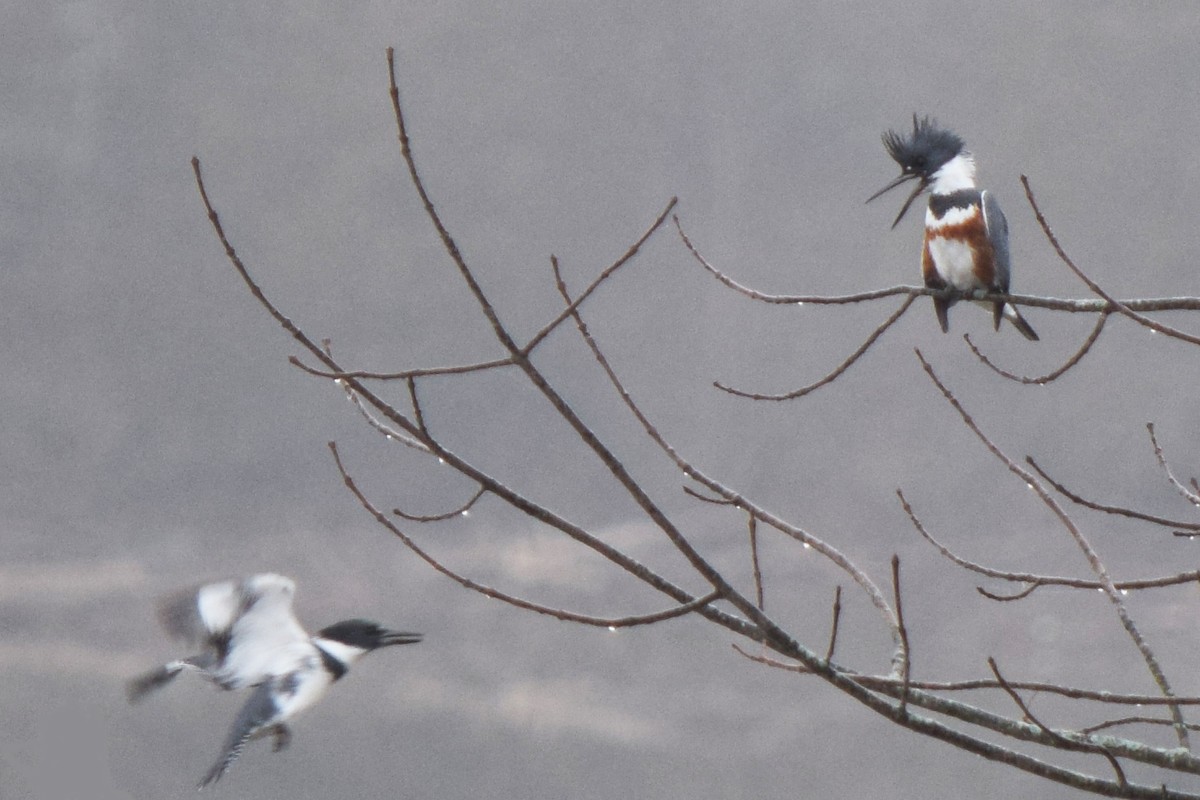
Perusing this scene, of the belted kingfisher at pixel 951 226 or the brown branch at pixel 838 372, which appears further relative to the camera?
the belted kingfisher at pixel 951 226

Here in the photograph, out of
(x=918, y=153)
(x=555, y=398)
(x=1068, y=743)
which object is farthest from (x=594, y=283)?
(x=918, y=153)

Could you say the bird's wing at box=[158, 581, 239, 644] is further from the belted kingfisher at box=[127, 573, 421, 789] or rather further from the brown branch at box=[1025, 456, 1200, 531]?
the brown branch at box=[1025, 456, 1200, 531]

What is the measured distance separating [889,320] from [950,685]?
41 centimetres

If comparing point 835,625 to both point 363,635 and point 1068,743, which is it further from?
point 363,635

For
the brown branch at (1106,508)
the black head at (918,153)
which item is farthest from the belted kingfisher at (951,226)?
the brown branch at (1106,508)

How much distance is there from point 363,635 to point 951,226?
122cm

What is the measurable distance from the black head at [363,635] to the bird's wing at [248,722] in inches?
8.7

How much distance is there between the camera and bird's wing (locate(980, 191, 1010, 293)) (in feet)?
6.63

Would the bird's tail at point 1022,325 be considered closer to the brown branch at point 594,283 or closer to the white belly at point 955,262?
the white belly at point 955,262

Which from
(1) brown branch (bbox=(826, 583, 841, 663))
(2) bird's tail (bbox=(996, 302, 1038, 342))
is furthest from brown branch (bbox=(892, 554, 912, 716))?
(2) bird's tail (bbox=(996, 302, 1038, 342))

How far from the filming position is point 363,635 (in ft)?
5.63

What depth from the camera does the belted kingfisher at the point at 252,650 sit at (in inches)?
52.6

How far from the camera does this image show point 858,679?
1.14 meters

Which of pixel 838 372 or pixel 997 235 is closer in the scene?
pixel 838 372
